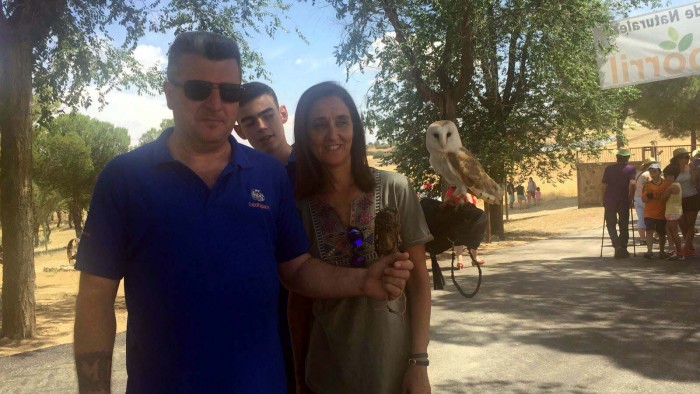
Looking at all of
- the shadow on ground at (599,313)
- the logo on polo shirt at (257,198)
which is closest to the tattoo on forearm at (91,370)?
the logo on polo shirt at (257,198)

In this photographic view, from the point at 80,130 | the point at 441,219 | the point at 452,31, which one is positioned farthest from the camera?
the point at 80,130

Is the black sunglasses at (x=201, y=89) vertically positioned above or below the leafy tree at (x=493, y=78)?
below

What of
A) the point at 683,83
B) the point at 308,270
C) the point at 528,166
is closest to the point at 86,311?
the point at 308,270

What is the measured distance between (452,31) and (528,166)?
28.4 feet

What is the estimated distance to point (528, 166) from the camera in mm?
20891

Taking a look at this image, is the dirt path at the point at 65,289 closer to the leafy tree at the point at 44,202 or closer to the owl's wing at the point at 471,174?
the leafy tree at the point at 44,202

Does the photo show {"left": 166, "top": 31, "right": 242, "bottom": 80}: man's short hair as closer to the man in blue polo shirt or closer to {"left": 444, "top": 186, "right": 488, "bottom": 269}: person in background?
the man in blue polo shirt

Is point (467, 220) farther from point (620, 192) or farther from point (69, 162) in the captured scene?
point (69, 162)

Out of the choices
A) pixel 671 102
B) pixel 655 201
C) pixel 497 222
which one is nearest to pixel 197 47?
pixel 655 201

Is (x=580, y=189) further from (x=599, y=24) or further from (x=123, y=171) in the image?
(x=123, y=171)

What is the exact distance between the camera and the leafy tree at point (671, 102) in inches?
1363

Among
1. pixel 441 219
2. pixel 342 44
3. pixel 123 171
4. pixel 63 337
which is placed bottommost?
pixel 63 337

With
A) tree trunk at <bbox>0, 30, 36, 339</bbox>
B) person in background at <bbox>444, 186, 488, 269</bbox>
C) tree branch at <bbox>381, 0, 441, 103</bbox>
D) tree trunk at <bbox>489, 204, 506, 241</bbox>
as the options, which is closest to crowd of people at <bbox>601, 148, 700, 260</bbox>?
tree branch at <bbox>381, 0, 441, 103</bbox>

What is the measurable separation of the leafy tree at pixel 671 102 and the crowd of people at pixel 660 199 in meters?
23.4
